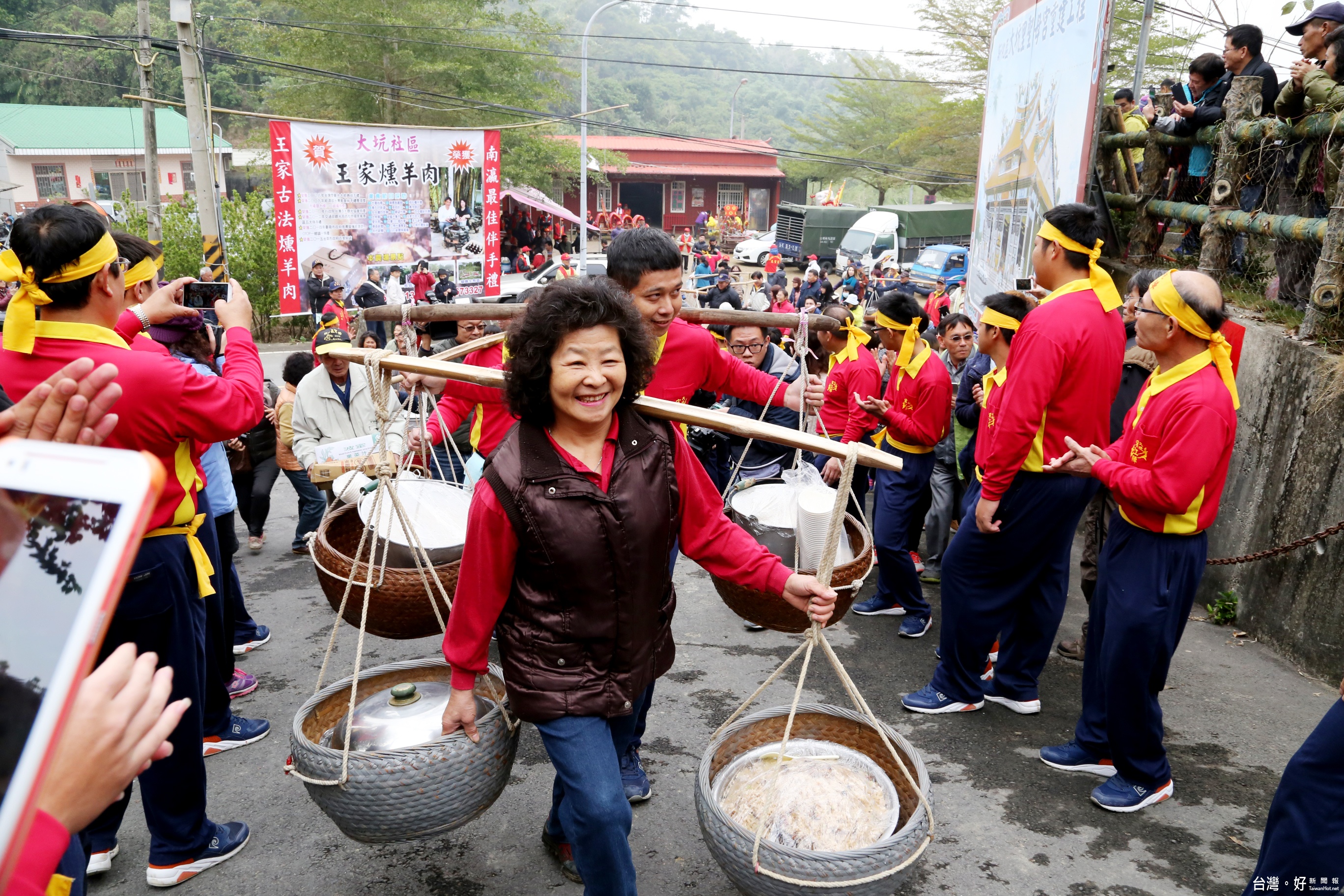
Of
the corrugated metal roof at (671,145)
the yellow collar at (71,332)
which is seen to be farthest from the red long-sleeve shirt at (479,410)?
the corrugated metal roof at (671,145)

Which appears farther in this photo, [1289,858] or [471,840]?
[471,840]

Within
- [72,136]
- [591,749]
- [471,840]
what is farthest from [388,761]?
[72,136]

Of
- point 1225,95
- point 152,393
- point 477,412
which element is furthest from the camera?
point 1225,95

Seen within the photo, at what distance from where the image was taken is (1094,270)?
3.54m

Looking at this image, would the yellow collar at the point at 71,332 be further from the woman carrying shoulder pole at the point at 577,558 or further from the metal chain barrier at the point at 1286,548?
the metal chain barrier at the point at 1286,548

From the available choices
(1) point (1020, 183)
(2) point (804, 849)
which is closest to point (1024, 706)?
(2) point (804, 849)

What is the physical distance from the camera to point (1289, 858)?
228 centimetres

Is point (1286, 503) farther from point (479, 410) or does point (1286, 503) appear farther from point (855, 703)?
point (479, 410)

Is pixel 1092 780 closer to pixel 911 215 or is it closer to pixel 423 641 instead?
pixel 423 641

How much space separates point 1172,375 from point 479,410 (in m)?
2.63

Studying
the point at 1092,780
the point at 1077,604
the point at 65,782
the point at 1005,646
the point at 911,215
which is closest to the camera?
the point at 65,782

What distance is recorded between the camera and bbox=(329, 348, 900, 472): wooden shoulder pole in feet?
7.41

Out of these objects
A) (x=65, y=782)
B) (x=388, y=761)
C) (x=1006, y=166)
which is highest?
(x=1006, y=166)

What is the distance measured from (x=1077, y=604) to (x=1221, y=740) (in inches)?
58.6
